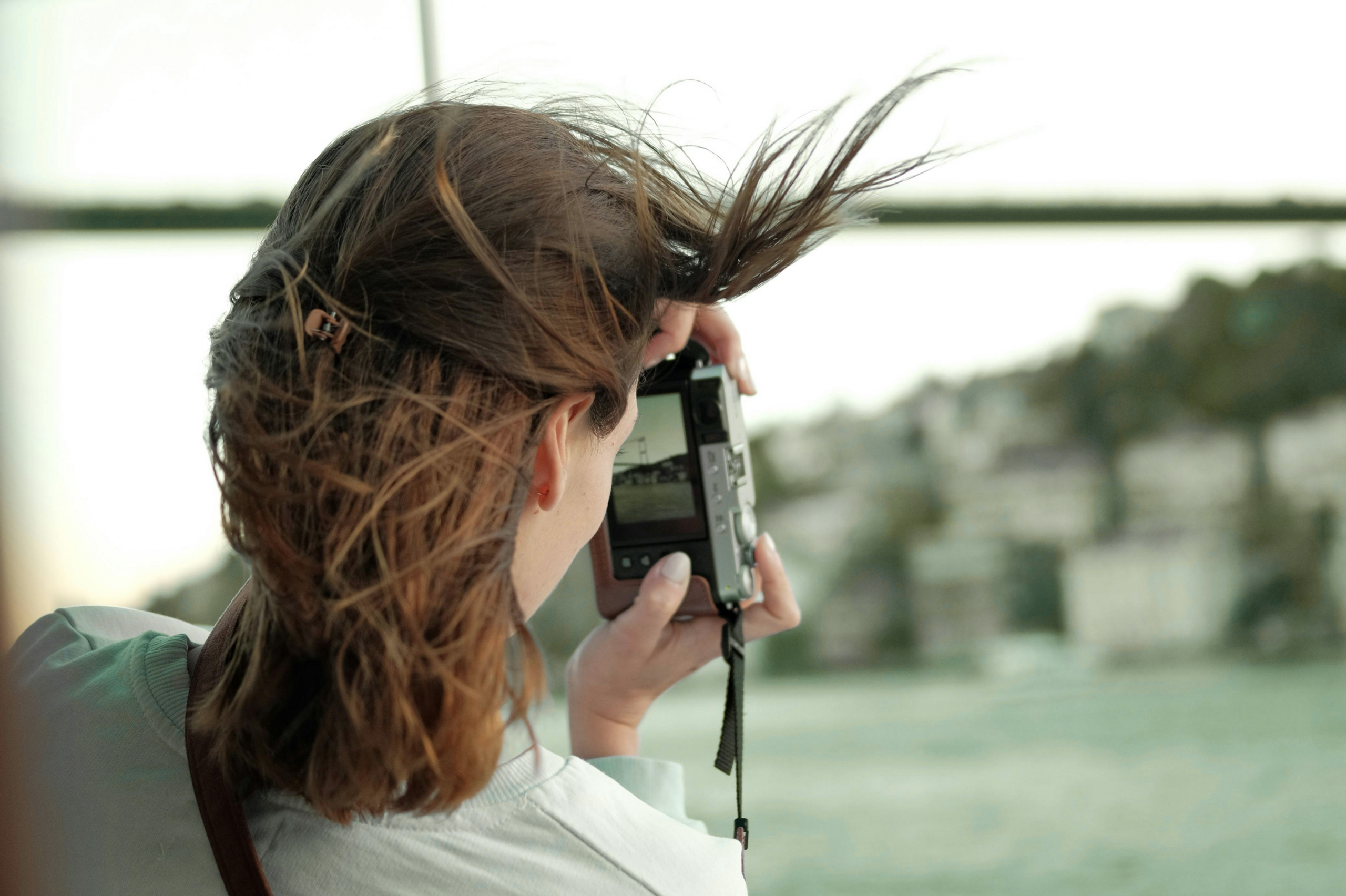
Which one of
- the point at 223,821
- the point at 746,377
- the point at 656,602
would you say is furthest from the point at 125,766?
the point at 746,377

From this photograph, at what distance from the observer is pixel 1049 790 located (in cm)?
178

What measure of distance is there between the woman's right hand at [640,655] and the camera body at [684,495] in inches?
0.5

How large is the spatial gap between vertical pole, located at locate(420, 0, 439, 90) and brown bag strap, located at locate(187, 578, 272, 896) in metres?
0.53

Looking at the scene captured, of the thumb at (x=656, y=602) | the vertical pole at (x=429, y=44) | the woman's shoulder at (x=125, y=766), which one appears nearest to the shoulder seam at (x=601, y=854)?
the woman's shoulder at (x=125, y=766)

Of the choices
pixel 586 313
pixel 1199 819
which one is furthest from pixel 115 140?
pixel 1199 819

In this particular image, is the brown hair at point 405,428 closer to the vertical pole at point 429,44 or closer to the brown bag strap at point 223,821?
the brown bag strap at point 223,821

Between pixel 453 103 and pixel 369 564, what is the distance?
0.19 meters

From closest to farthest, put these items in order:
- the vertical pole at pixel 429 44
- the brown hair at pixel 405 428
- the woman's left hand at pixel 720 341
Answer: the brown hair at pixel 405 428, the woman's left hand at pixel 720 341, the vertical pole at pixel 429 44

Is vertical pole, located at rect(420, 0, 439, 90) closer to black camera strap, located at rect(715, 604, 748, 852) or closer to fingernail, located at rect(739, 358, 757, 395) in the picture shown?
fingernail, located at rect(739, 358, 757, 395)

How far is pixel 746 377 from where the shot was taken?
2.15ft

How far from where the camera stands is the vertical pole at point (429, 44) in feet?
2.60

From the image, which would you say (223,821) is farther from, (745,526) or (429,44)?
(429,44)

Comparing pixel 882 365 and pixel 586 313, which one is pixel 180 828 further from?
pixel 882 365

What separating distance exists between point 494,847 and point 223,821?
0.31 ft
